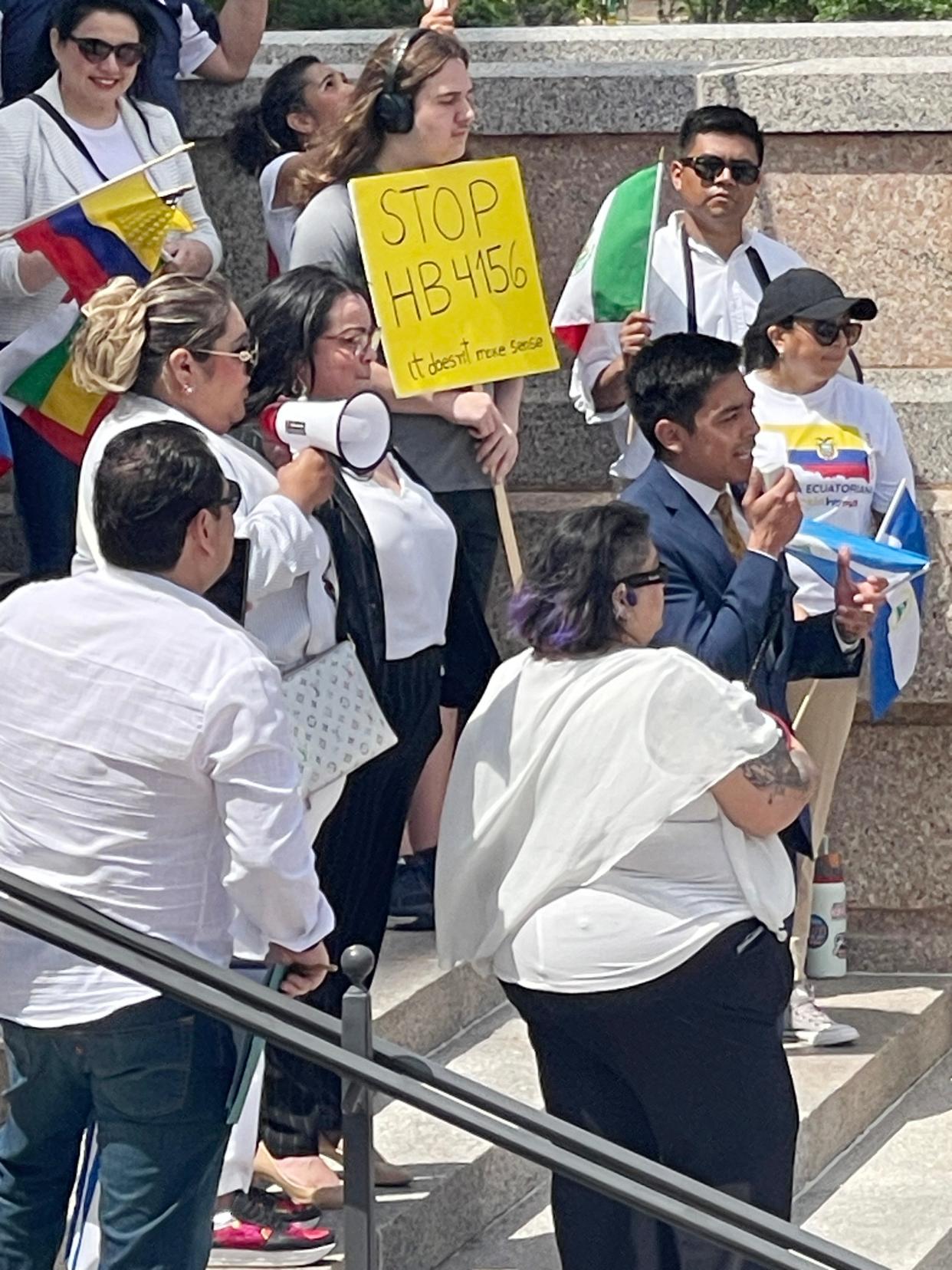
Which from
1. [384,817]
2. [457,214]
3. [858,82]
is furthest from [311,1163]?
[858,82]

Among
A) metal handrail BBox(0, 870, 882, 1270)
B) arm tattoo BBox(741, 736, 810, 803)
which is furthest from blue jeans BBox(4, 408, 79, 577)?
metal handrail BBox(0, 870, 882, 1270)

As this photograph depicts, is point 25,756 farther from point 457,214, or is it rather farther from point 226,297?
point 457,214

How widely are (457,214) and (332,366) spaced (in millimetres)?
831

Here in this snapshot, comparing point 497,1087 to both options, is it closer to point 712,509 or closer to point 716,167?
point 712,509

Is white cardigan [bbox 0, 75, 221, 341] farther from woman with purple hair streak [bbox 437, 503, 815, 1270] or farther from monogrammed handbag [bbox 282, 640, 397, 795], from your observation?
woman with purple hair streak [bbox 437, 503, 815, 1270]

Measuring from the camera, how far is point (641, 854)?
388 cm

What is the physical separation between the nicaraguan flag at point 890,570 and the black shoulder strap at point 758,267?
0.58 metres

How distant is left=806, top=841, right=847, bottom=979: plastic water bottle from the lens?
19.7ft

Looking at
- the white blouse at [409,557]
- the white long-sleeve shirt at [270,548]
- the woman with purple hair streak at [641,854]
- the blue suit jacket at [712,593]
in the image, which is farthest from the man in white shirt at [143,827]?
the blue suit jacket at [712,593]

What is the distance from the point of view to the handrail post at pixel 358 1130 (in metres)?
2.99

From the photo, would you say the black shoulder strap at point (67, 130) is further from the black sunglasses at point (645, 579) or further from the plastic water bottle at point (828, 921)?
the plastic water bottle at point (828, 921)

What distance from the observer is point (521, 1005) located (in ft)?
13.1

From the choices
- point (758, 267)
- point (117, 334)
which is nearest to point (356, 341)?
point (117, 334)

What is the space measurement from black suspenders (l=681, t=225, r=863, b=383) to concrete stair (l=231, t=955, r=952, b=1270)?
59.2 inches
